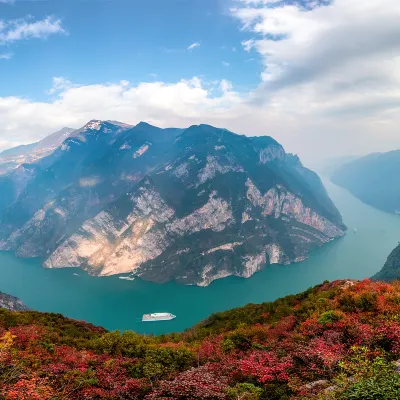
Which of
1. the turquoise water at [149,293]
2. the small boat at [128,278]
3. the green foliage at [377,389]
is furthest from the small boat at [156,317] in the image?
the green foliage at [377,389]

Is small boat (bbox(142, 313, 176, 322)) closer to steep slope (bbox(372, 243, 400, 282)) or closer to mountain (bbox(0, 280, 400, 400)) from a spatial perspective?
steep slope (bbox(372, 243, 400, 282))

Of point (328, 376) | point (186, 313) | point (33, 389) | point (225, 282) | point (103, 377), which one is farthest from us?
point (225, 282)

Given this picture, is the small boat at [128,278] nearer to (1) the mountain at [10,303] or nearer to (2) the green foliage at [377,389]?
(1) the mountain at [10,303]

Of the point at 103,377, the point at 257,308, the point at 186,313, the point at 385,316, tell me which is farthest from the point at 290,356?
the point at 186,313

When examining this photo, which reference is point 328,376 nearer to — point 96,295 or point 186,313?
point 186,313

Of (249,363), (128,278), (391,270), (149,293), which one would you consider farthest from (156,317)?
(249,363)

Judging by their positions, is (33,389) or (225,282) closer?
(33,389)

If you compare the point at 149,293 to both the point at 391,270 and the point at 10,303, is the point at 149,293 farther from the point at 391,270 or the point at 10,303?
the point at 391,270

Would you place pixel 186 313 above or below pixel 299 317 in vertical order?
below
